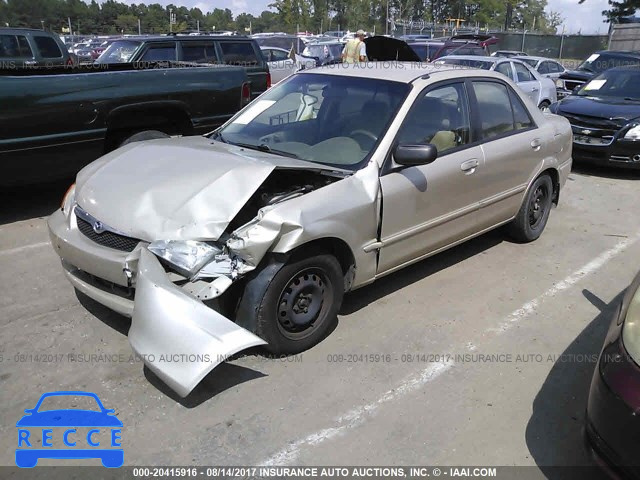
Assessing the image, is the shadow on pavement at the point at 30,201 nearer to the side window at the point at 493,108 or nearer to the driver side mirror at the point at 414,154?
the driver side mirror at the point at 414,154

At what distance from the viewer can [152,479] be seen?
107 inches

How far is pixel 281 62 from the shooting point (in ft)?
56.1

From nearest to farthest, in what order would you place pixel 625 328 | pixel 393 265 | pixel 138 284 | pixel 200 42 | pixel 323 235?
pixel 625 328
pixel 138 284
pixel 323 235
pixel 393 265
pixel 200 42

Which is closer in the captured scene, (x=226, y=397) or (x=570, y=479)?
(x=570, y=479)

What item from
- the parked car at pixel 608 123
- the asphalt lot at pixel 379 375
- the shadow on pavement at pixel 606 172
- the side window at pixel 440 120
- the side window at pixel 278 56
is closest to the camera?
the asphalt lot at pixel 379 375

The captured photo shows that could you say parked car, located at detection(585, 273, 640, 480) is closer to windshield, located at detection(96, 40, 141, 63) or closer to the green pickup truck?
the green pickup truck

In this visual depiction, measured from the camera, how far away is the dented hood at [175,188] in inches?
131

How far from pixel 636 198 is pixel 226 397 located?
6.67 m

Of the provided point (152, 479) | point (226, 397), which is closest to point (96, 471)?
point (152, 479)

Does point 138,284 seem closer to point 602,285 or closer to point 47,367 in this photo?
point 47,367

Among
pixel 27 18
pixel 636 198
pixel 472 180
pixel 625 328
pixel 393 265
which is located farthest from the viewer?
pixel 27 18

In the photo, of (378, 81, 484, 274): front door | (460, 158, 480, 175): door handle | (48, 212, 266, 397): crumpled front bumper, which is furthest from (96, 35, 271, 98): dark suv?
(48, 212, 266, 397): crumpled front bumper

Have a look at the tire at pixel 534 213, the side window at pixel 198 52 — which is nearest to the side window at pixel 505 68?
the side window at pixel 198 52

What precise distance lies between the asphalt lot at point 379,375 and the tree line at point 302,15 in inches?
2298
